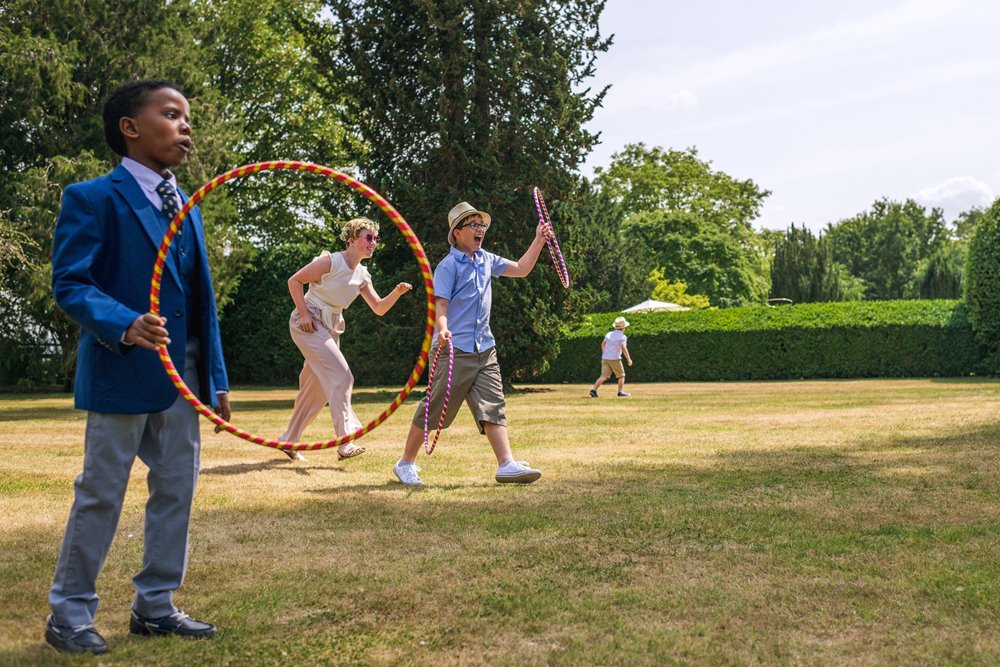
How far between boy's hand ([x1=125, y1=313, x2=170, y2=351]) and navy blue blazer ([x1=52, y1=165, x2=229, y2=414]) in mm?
32

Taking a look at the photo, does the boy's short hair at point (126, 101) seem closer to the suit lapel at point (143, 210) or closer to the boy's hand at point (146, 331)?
the suit lapel at point (143, 210)

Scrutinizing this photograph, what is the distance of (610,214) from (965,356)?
2036 cm

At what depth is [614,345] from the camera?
25406mm

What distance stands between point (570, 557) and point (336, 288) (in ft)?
16.3

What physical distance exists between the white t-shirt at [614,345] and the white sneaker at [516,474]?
55.7 ft

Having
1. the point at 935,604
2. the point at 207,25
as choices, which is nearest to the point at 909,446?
the point at 935,604

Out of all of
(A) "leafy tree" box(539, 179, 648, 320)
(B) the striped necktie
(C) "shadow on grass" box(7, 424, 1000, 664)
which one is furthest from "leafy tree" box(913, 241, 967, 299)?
(B) the striped necktie

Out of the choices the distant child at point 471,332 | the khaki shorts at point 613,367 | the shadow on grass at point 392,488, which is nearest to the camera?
the shadow on grass at point 392,488

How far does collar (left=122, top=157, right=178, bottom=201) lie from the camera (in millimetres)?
4320

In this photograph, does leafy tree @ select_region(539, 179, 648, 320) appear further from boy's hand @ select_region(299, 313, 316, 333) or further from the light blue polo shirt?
the light blue polo shirt

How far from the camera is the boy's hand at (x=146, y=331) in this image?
391cm

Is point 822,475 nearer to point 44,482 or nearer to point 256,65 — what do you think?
point 44,482

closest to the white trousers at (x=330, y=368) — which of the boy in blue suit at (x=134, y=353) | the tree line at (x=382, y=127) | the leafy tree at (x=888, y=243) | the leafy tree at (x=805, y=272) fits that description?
the boy in blue suit at (x=134, y=353)

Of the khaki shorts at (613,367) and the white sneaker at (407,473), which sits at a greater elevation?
the khaki shorts at (613,367)
